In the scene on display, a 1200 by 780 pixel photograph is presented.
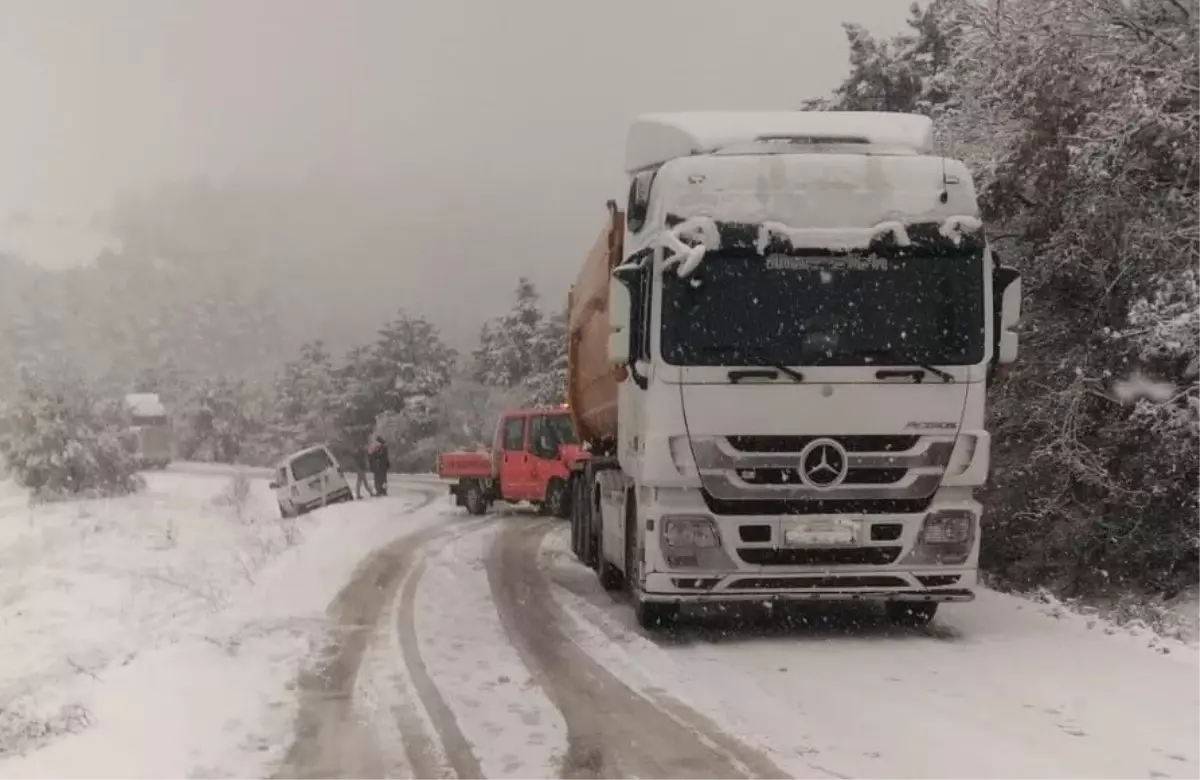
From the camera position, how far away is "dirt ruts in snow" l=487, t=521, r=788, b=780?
4.62 meters

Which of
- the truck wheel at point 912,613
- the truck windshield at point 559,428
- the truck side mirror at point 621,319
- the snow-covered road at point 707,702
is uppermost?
the truck side mirror at point 621,319

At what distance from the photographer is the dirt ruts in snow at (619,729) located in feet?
15.2

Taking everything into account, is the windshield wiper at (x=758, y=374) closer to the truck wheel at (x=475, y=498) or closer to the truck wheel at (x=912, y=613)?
the truck wheel at (x=912, y=613)

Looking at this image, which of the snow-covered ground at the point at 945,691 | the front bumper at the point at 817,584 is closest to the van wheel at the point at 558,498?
the snow-covered ground at the point at 945,691

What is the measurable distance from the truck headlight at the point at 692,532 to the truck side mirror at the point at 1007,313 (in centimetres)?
237

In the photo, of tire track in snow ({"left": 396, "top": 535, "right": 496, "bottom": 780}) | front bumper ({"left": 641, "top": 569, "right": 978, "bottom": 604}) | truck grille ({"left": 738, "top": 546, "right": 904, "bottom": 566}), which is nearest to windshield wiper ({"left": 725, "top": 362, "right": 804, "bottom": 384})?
truck grille ({"left": 738, "top": 546, "right": 904, "bottom": 566})

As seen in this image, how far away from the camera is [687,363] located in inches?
291

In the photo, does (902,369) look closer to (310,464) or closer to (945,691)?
(945,691)

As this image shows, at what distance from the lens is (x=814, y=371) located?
24.2ft

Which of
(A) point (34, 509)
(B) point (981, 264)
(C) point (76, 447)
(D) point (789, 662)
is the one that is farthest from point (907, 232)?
(C) point (76, 447)

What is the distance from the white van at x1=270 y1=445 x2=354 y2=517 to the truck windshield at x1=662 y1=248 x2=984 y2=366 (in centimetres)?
2336

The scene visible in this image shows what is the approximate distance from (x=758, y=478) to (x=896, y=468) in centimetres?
97

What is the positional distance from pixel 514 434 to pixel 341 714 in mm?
18426

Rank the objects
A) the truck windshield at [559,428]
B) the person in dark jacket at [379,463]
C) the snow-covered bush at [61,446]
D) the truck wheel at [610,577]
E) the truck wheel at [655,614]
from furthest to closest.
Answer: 1. the snow-covered bush at [61,446]
2. the person in dark jacket at [379,463]
3. the truck windshield at [559,428]
4. the truck wheel at [610,577]
5. the truck wheel at [655,614]
